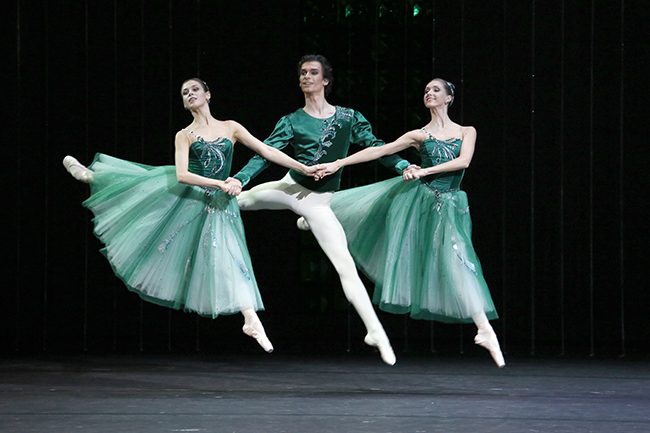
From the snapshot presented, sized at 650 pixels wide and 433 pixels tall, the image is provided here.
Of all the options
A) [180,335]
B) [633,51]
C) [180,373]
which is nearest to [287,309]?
[180,335]

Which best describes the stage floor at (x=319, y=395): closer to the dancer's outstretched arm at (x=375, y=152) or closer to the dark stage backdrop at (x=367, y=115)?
the dark stage backdrop at (x=367, y=115)

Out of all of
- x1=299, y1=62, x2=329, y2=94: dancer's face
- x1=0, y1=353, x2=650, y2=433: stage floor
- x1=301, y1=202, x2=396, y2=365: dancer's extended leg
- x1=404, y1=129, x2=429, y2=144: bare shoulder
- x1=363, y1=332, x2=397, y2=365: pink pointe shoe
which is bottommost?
x1=0, y1=353, x2=650, y2=433: stage floor

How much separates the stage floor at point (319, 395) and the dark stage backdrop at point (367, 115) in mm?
627

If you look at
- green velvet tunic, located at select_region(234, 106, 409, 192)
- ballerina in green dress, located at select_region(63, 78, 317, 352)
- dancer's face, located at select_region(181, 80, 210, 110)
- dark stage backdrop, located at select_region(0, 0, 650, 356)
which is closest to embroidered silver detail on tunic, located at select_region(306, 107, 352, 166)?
green velvet tunic, located at select_region(234, 106, 409, 192)

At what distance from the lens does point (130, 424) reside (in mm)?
3266

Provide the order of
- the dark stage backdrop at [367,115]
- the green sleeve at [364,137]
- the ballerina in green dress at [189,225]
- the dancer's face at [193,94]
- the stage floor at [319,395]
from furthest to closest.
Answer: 1. the dark stage backdrop at [367,115]
2. the green sleeve at [364,137]
3. the dancer's face at [193,94]
4. the ballerina in green dress at [189,225]
5. the stage floor at [319,395]

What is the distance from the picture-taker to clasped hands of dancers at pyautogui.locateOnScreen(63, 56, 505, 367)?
12.1 ft

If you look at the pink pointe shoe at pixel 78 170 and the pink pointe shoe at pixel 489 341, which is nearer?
the pink pointe shoe at pixel 489 341

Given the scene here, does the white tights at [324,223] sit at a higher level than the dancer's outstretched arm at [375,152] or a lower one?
lower

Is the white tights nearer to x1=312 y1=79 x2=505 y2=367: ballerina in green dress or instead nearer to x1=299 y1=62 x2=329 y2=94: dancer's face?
x1=312 y1=79 x2=505 y2=367: ballerina in green dress

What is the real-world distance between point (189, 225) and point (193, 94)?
589 millimetres

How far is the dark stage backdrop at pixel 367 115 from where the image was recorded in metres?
5.54

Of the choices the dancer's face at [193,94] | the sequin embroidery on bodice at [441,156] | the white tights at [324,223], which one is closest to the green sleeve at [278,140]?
the white tights at [324,223]

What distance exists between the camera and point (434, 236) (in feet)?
12.4
